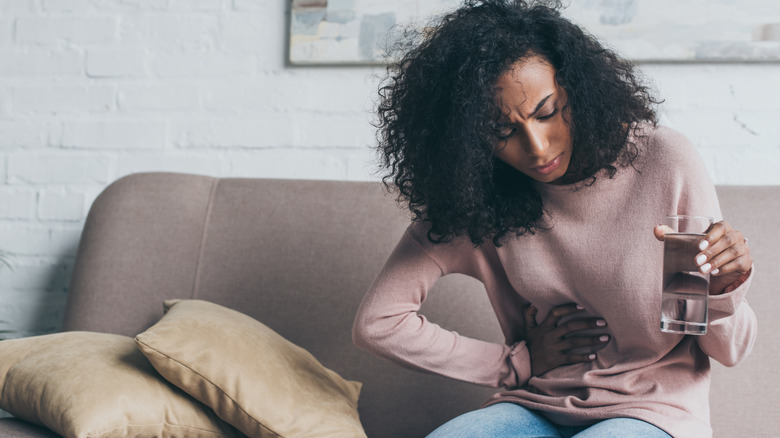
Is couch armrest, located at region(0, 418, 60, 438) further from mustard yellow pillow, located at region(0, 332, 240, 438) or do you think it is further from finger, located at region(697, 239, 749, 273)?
finger, located at region(697, 239, 749, 273)

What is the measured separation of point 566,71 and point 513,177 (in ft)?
0.77

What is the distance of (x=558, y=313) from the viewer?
51.7 inches

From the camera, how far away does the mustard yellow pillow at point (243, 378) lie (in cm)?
126

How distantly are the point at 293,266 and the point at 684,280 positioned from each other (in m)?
0.99

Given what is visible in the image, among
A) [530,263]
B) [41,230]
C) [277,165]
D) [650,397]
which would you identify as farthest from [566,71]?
[41,230]

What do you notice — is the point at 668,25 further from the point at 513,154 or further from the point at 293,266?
the point at 293,266

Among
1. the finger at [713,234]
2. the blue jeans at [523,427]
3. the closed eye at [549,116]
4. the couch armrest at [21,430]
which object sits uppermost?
the closed eye at [549,116]

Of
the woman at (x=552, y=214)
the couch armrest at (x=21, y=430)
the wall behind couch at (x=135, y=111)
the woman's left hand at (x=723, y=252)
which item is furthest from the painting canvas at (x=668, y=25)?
the couch armrest at (x=21, y=430)

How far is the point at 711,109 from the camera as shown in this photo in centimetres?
181

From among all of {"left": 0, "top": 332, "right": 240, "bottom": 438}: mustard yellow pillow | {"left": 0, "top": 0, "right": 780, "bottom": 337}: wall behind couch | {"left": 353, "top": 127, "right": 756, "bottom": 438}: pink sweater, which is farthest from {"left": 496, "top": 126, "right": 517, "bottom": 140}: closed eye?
{"left": 0, "top": 0, "right": 780, "bottom": 337}: wall behind couch

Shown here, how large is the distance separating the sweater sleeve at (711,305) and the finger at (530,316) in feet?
1.03

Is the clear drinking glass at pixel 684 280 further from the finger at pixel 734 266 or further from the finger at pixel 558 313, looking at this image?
the finger at pixel 558 313

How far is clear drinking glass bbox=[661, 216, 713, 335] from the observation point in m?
0.97

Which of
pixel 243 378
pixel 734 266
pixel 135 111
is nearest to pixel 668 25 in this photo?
pixel 734 266
